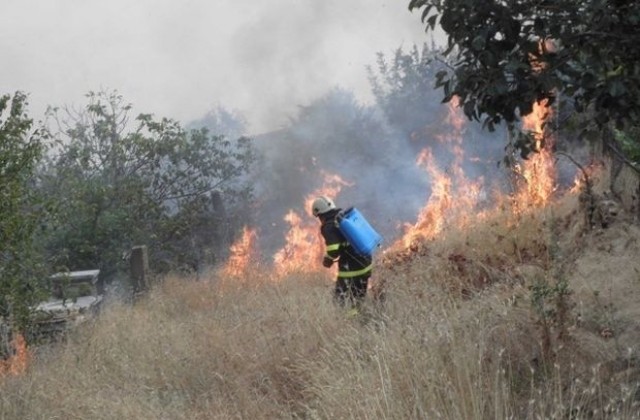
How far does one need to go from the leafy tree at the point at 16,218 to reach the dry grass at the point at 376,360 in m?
0.70

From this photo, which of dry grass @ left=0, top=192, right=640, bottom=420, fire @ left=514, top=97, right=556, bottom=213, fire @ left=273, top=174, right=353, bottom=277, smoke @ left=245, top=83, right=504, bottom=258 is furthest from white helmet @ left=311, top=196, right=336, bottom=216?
smoke @ left=245, top=83, right=504, bottom=258

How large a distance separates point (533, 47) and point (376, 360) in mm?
1911

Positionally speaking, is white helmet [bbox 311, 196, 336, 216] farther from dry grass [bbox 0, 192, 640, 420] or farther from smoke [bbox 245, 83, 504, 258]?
smoke [bbox 245, 83, 504, 258]

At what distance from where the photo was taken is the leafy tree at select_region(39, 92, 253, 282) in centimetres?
1455

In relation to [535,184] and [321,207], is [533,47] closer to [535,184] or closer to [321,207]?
[321,207]

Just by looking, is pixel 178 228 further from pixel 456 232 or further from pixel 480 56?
pixel 480 56

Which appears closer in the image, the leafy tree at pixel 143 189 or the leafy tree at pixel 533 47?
the leafy tree at pixel 533 47

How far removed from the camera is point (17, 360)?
6309mm

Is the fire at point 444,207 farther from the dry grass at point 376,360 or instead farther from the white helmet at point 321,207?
the white helmet at point 321,207

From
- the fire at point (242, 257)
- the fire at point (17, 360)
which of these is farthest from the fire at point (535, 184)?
the fire at point (17, 360)

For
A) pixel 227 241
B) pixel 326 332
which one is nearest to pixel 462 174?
pixel 227 241

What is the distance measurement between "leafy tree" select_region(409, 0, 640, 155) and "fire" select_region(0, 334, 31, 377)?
5245mm

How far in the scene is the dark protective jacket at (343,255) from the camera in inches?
272

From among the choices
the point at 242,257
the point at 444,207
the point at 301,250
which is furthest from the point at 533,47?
the point at 242,257
